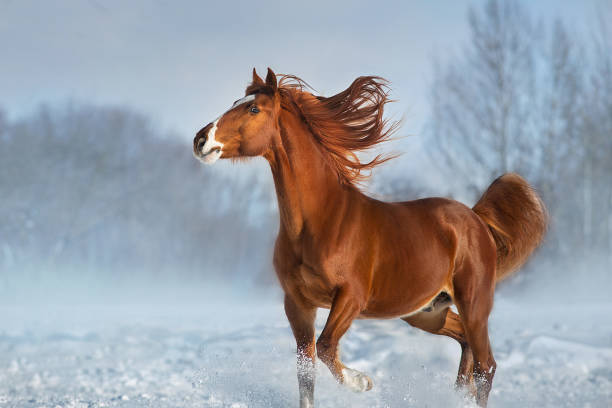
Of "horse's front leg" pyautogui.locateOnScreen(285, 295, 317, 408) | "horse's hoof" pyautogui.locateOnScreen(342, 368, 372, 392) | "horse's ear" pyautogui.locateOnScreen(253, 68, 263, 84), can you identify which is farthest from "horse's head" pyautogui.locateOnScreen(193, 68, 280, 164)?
"horse's hoof" pyautogui.locateOnScreen(342, 368, 372, 392)

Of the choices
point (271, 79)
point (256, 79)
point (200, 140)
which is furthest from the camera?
point (256, 79)

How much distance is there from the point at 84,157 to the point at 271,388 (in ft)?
66.6

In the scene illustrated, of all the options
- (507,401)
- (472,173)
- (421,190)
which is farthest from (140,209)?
(507,401)

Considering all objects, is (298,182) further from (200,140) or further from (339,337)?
(339,337)

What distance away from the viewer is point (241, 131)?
367cm

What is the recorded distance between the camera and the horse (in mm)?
3607

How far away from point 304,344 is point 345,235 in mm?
810

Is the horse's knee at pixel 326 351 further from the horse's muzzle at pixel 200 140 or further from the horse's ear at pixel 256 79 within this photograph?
the horse's ear at pixel 256 79

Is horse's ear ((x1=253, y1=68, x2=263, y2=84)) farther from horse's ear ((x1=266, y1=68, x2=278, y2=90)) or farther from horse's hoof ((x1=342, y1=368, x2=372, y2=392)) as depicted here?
horse's hoof ((x1=342, y1=368, x2=372, y2=392))

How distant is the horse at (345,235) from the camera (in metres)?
3.61

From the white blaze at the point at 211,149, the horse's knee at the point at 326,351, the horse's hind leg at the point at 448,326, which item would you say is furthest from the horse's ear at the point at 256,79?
the horse's hind leg at the point at 448,326

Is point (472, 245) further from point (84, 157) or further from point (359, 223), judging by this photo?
point (84, 157)

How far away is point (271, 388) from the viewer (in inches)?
181

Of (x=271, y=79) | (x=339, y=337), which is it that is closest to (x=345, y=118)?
(x=271, y=79)
